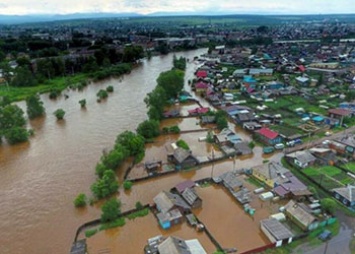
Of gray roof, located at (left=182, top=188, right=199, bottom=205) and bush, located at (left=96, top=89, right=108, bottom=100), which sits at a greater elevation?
gray roof, located at (left=182, top=188, right=199, bottom=205)

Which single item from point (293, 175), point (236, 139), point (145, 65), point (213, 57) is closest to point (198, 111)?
point (236, 139)

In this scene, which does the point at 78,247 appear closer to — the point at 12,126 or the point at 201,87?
the point at 12,126

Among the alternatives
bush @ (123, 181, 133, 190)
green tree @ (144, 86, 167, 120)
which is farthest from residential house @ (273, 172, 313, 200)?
green tree @ (144, 86, 167, 120)

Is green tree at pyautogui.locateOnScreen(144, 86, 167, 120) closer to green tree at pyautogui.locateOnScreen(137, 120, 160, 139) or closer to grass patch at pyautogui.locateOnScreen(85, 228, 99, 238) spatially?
green tree at pyautogui.locateOnScreen(137, 120, 160, 139)

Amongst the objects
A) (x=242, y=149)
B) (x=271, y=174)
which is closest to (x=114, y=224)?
(x=271, y=174)

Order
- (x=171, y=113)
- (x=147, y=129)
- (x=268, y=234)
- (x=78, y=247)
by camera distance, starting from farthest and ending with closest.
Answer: (x=171, y=113) < (x=147, y=129) < (x=268, y=234) < (x=78, y=247)

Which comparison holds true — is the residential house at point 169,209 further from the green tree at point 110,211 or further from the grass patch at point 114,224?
the green tree at point 110,211

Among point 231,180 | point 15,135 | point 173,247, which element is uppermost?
point 173,247
